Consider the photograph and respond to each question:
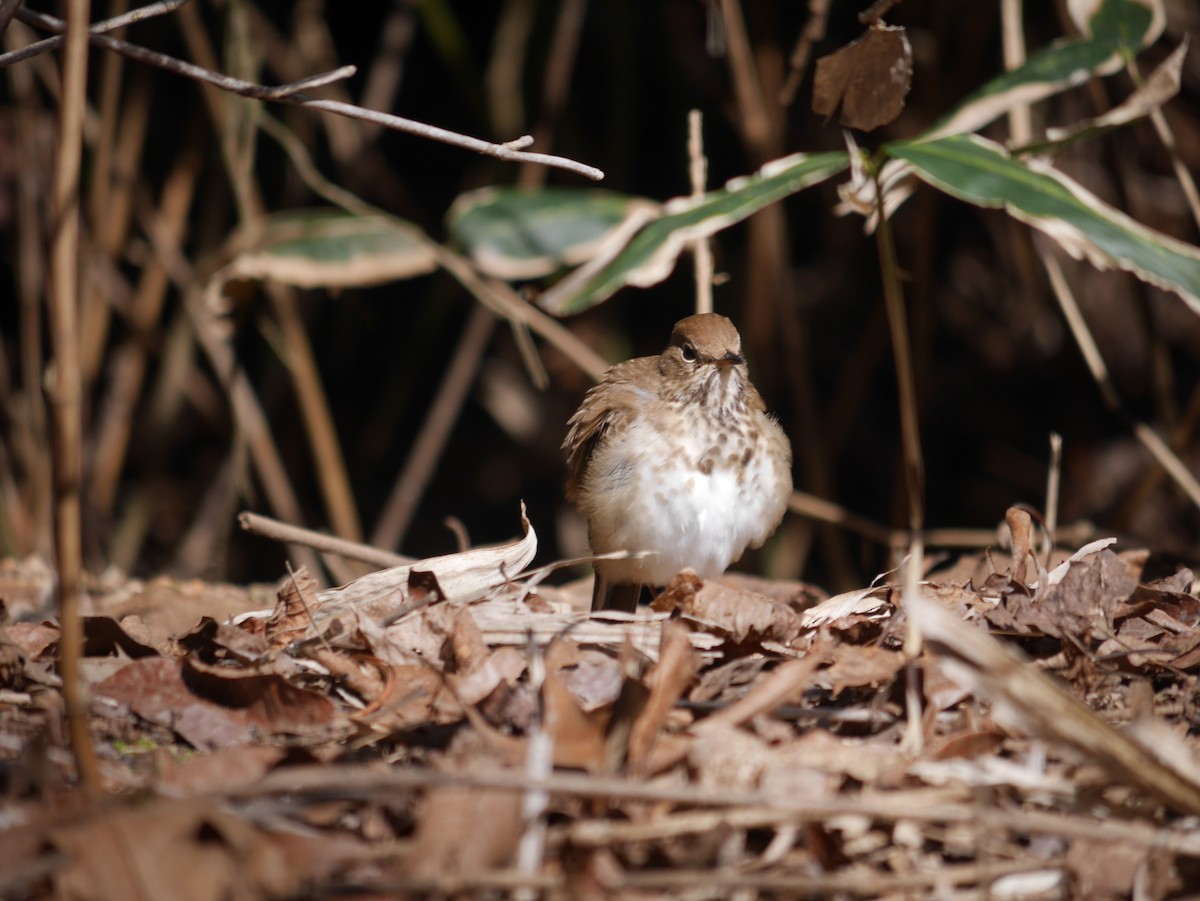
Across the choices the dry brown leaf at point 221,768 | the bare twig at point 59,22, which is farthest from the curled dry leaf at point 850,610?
the bare twig at point 59,22

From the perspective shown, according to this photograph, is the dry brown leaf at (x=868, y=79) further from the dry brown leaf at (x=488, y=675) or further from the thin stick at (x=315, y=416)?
the thin stick at (x=315, y=416)

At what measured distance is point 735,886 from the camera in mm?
1472

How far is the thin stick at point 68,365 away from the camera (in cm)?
147

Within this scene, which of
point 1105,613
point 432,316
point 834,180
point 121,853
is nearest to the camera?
point 121,853

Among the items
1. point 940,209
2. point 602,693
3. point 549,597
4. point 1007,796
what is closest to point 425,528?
point 940,209

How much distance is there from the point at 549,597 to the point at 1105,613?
1377 mm

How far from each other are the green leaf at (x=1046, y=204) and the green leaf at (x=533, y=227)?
113 centimetres

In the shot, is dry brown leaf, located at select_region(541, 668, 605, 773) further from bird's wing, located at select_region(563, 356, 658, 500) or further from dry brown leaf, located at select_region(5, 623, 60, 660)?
bird's wing, located at select_region(563, 356, 658, 500)

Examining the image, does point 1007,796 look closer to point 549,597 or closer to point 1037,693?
point 1037,693

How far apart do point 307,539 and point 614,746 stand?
4.45 feet

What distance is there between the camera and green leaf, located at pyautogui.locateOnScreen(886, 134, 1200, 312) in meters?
2.25

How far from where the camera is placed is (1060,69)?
3.03 meters

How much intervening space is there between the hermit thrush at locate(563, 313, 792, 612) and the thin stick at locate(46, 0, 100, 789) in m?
1.84

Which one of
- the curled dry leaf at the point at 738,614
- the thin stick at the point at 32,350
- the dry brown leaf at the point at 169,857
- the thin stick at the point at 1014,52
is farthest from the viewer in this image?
the thin stick at the point at 32,350
